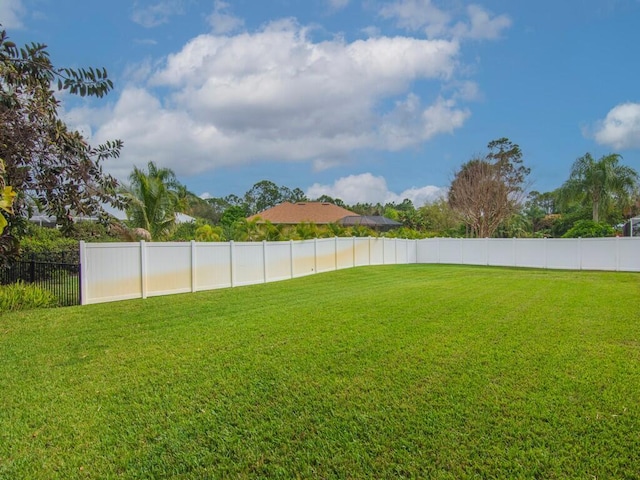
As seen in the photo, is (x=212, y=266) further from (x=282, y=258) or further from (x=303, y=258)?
(x=303, y=258)

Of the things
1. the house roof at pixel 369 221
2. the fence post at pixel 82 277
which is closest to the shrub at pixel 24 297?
the fence post at pixel 82 277

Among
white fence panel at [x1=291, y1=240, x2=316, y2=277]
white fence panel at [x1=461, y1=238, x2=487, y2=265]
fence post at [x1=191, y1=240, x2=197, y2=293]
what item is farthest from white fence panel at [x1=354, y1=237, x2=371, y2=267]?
fence post at [x1=191, y1=240, x2=197, y2=293]

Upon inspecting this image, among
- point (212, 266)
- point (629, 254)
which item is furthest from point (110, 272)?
point (629, 254)

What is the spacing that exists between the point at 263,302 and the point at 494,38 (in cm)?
1017

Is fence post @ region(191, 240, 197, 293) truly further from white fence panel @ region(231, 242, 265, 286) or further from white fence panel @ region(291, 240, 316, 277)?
white fence panel @ region(291, 240, 316, 277)

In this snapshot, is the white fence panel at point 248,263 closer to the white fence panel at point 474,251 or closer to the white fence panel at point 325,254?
the white fence panel at point 325,254

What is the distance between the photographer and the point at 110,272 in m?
8.91

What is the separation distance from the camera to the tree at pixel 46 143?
14.8 feet

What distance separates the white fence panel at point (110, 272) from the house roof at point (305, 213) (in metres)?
25.5

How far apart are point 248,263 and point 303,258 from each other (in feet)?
10.1

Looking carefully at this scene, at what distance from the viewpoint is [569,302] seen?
808 cm

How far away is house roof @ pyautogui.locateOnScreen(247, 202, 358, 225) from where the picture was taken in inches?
1395

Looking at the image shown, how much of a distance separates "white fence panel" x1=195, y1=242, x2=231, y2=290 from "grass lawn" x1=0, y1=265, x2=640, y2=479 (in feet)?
13.7

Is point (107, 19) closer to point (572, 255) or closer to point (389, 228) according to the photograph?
point (572, 255)
